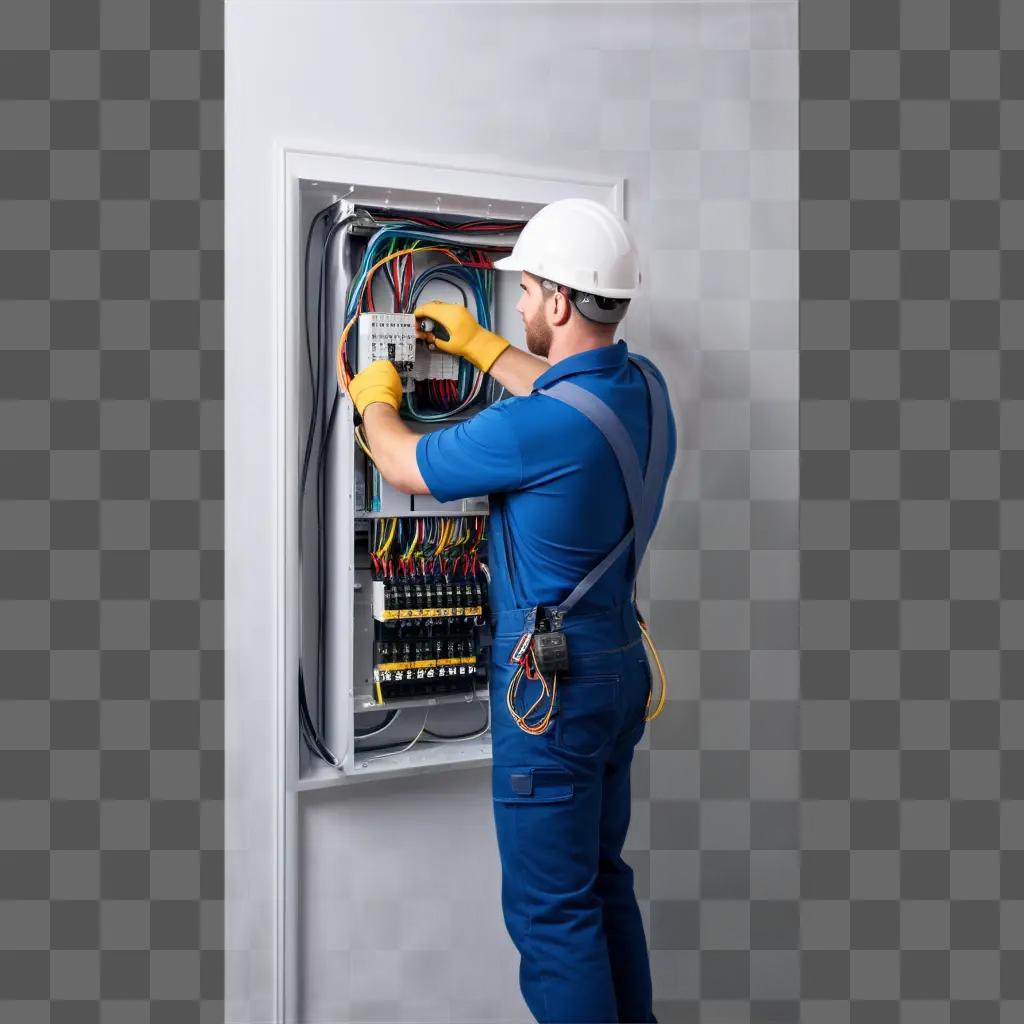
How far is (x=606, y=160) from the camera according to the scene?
2.27m

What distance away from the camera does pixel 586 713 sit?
1.85m

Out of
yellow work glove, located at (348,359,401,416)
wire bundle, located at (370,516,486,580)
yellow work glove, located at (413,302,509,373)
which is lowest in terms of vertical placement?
wire bundle, located at (370,516,486,580)

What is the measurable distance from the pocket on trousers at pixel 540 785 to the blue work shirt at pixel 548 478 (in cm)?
26

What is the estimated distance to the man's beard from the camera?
196 cm

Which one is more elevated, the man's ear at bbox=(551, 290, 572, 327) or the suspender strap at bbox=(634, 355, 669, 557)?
the man's ear at bbox=(551, 290, 572, 327)

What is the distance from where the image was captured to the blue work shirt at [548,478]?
5.90 feet

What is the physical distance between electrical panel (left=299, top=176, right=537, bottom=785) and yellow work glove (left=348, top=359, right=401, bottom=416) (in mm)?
40

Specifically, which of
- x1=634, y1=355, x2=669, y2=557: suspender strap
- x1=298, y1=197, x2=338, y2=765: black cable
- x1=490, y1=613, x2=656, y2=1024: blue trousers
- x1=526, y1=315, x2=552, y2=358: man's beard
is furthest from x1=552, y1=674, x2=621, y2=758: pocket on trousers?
x1=526, y1=315, x2=552, y2=358: man's beard

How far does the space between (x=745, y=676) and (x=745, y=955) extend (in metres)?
0.70

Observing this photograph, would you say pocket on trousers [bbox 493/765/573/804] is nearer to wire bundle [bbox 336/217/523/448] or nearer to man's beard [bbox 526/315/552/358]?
wire bundle [bbox 336/217/523/448]

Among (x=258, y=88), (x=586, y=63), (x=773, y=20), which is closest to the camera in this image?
(x=258, y=88)

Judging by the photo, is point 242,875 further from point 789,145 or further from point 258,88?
point 789,145

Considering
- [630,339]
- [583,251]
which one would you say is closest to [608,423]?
[583,251]

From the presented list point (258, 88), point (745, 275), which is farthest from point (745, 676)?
point (258, 88)
